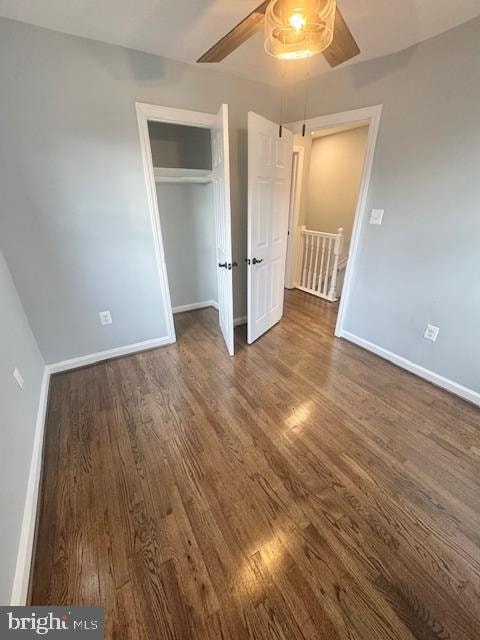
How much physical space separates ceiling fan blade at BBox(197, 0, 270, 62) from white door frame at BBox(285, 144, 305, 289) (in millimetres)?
1979

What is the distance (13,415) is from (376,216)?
3.03 m

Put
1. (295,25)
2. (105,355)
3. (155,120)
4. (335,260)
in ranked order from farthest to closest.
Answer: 1. (335,260)
2. (105,355)
3. (155,120)
4. (295,25)

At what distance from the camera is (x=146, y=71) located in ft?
6.50

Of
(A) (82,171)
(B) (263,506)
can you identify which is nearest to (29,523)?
(B) (263,506)

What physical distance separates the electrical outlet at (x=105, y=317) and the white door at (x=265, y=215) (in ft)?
4.51

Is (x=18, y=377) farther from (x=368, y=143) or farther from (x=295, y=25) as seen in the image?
(x=368, y=143)

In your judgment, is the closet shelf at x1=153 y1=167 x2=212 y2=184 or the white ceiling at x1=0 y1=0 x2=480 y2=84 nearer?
the white ceiling at x1=0 y1=0 x2=480 y2=84

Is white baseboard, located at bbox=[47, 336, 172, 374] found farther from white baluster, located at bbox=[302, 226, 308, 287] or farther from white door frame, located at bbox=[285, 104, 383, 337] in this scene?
white baluster, located at bbox=[302, 226, 308, 287]

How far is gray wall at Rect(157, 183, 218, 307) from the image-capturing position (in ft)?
10.4

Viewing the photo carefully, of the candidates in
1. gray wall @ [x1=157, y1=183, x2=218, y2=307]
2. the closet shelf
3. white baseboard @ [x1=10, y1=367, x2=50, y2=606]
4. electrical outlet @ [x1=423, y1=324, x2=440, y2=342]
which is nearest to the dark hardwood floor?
white baseboard @ [x1=10, y1=367, x2=50, y2=606]

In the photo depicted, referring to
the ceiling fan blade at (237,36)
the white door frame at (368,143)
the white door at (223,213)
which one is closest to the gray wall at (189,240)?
→ the white door at (223,213)

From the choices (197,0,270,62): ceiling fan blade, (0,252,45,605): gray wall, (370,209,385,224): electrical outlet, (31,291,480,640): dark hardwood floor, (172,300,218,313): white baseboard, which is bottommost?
(31,291,480,640): dark hardwood floor

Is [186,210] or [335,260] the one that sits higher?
[186,210]

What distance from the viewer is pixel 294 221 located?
13.5 feet
